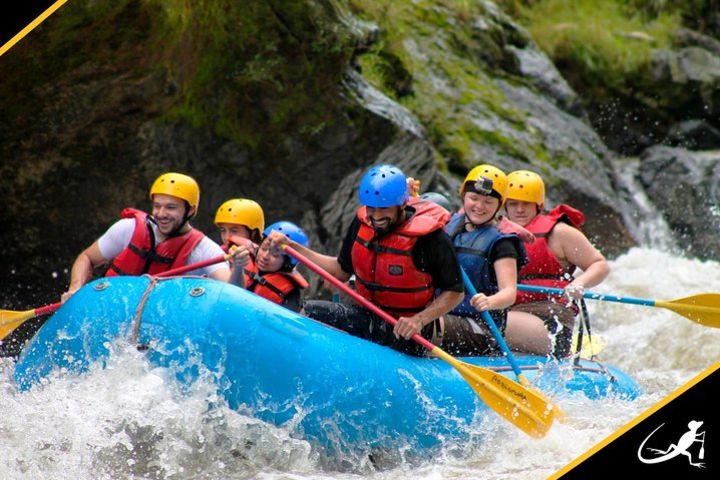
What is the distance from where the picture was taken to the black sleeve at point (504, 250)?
223 inches

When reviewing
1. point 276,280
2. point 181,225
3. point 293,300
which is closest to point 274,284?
point 276,280

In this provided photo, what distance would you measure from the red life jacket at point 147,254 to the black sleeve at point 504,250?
5.88ft

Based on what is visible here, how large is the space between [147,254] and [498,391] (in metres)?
2.23

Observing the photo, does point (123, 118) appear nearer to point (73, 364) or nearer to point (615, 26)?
point (73, 364)

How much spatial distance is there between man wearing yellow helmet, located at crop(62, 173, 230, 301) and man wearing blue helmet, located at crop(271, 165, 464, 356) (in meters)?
0.86

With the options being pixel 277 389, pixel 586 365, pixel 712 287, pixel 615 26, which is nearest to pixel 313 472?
pixel 277 389

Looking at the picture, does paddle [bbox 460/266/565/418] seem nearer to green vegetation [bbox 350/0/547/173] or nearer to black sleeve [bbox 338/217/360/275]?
black sleeve [bbox 338/217/360/275]

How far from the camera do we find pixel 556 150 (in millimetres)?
12422

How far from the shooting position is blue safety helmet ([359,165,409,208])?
5043 millimetres

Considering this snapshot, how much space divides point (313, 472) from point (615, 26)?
45.1 feet

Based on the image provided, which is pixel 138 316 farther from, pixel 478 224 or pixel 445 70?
pixel 445 70

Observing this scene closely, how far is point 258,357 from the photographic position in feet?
15.9

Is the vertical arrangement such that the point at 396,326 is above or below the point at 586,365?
above

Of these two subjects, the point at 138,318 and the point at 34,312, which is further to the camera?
the point at 34,312
